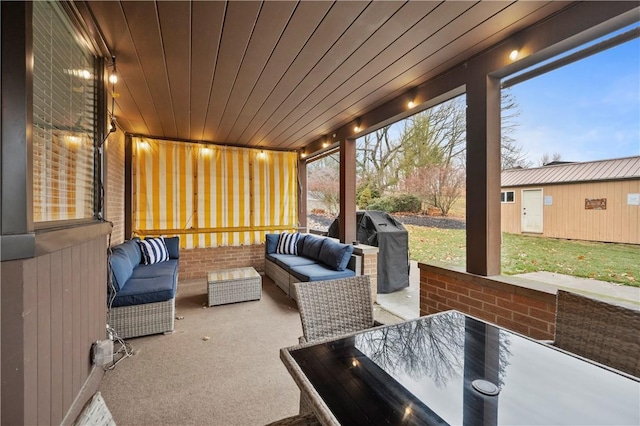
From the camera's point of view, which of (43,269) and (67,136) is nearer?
(43,269)

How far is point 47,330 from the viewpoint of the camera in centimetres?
123

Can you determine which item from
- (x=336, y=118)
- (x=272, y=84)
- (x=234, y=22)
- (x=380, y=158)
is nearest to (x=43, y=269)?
(x=234, y=22)

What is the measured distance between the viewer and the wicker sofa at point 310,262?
3784 mm

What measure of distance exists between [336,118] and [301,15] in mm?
2156

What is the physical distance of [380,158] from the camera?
5.74 metres

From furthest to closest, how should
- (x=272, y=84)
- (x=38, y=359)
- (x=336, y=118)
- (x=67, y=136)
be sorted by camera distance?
(x=336, y=118) < (x=272, y=84) < (x=67, y=136) < (x=38, y=359)

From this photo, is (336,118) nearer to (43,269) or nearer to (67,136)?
(67,136)

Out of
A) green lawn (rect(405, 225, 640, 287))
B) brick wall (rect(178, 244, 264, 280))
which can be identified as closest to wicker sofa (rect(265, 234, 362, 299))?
brick wall (rect(178, 244, 264, 280))

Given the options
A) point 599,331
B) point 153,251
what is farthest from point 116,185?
point 599,331

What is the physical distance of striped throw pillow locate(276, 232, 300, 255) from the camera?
5.20 metres

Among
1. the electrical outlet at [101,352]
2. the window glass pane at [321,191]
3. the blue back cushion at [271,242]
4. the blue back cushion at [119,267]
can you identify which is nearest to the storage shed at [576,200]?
the electrical outlet at [101,352]

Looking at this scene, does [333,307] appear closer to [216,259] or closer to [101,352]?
[101,352]

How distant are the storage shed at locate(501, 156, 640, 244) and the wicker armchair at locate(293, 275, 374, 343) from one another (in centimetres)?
152

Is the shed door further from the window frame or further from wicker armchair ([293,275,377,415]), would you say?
wicker armchair ([293,275,377,415])
